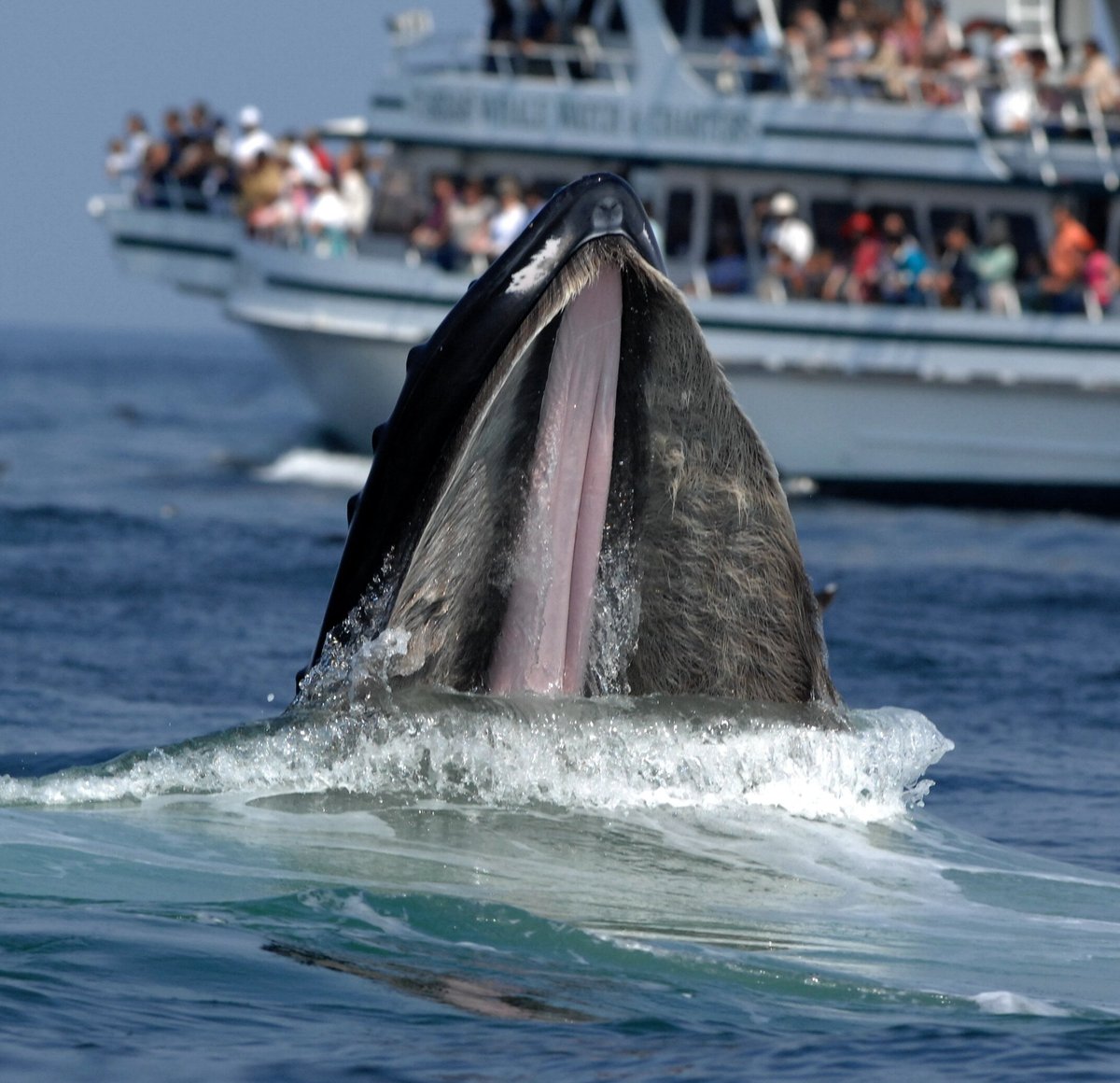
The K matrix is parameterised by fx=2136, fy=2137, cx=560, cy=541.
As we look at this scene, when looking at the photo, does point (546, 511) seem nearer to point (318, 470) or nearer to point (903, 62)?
point (903, 62)

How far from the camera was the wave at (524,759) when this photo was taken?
6988 millimetres

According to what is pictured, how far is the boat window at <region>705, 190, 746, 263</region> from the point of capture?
2783 centimetres

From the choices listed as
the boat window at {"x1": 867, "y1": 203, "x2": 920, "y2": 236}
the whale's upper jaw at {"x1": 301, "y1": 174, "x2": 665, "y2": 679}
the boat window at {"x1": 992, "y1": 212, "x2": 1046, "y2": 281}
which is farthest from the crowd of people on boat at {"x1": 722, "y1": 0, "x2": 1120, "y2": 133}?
the whale's upper jaw at {"x1": 301, "y1": 174, "x2": 665, "y2": 679}

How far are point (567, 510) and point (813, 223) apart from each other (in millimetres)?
21592

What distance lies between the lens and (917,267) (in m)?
26.1

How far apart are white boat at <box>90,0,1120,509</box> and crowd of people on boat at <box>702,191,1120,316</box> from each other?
0.22m

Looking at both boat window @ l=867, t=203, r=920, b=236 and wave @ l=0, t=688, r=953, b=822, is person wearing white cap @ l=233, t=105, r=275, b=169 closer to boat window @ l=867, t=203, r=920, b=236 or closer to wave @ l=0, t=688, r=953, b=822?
boat window @ l=867, t=203, r=920, b=236

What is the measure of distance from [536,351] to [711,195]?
2189 centimetres

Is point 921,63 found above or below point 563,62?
above

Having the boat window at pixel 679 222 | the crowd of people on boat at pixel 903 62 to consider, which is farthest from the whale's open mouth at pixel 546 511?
the boat window at pixel 679 222

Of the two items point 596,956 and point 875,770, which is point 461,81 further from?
point 596,956

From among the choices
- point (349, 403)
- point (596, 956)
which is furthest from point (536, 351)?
point (349, 403)

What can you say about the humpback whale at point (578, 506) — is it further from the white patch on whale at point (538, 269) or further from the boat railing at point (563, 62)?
the boat railing at point (563, 62)

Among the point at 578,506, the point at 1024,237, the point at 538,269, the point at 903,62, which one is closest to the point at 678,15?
the point at 903,62
